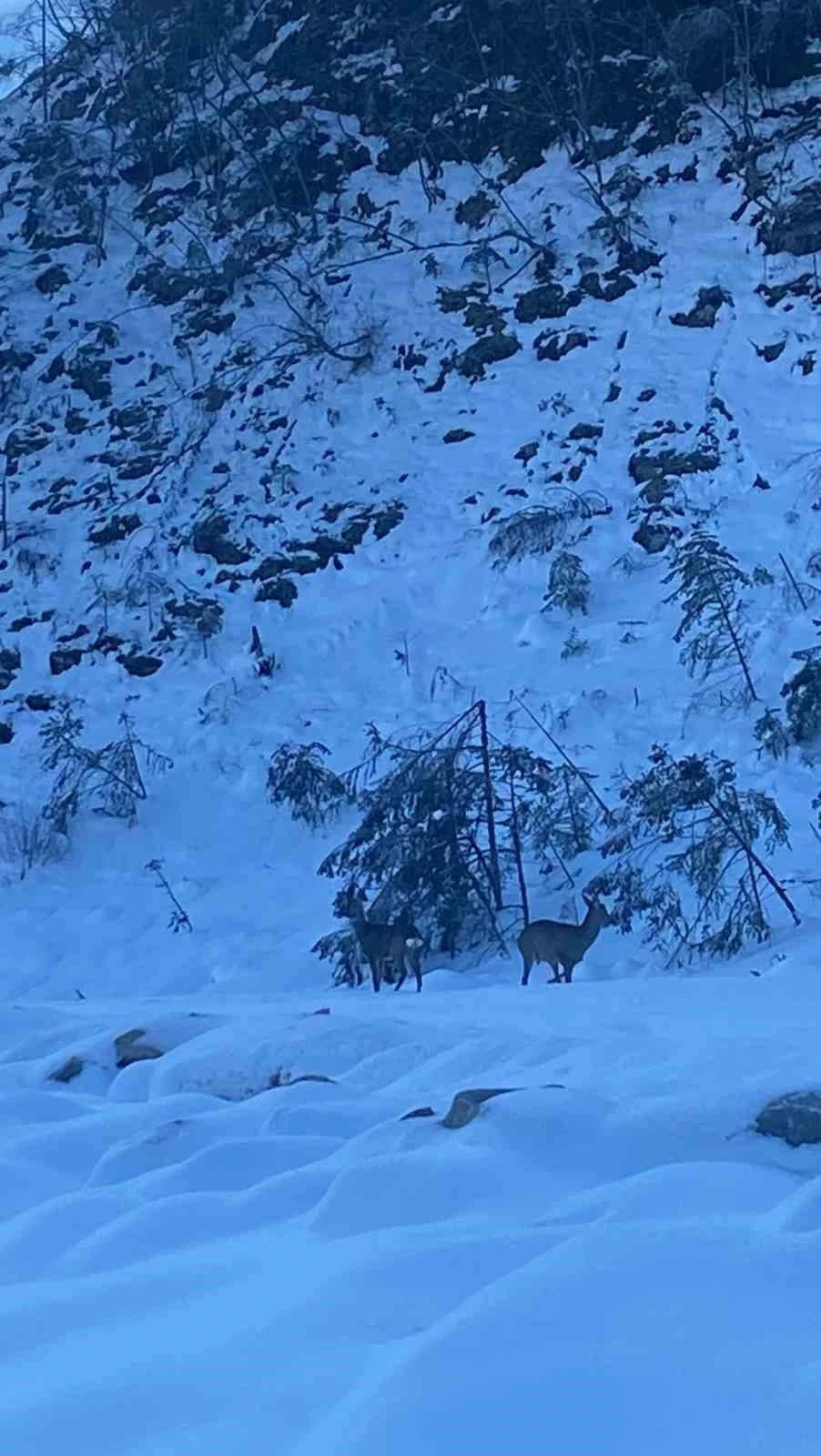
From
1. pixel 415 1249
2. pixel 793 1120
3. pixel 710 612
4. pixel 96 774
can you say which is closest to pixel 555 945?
pixel 793 1120

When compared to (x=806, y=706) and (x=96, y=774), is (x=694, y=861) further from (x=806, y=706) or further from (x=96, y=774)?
(x=96, y=774)

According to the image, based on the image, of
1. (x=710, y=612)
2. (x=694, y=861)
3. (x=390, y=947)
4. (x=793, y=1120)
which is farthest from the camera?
(x=710, y=612)

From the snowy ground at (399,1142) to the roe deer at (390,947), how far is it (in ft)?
0.63

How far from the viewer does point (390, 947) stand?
808 centimetres

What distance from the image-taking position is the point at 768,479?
12.6 m

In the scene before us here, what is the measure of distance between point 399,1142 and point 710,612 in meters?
7.98

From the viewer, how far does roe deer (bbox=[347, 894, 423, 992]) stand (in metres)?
8.02

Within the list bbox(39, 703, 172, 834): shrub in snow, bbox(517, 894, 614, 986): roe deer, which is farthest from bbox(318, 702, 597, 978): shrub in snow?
bbox(39, 703, 172, 834): shrub in snow

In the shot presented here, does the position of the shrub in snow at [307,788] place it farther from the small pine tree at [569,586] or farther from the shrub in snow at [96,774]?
Result: the small pine tree at [569,586]

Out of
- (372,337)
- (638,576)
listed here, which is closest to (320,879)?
(638,576)

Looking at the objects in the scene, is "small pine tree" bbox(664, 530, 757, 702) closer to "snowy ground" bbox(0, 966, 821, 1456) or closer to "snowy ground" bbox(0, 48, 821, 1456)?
"snowy ground" bbox(0, 48, 821, 1456)

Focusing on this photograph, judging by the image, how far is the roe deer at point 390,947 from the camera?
8.02 metres

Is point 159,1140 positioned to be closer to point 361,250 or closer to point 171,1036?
point 171,1036

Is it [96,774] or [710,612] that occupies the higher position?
[710,612]
